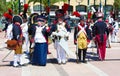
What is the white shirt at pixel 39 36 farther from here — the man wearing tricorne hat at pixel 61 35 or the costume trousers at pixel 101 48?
the costume trousers at pixel 101 48

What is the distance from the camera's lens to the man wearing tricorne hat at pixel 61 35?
15688 mm

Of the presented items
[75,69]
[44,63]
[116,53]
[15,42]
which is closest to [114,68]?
[75,69]

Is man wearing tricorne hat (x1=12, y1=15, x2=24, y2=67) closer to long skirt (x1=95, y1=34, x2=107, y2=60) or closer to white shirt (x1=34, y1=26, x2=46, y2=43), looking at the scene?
white shirt (x1=34, y1=26, x2=46, y2=43)

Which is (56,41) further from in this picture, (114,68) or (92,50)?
(92,50)

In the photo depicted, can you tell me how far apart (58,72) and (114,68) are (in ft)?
6.65

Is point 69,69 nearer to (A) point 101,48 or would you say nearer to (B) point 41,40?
(B) point 41,40

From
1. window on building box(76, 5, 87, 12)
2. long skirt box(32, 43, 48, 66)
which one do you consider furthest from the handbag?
window on building box(76, 5, 87, 12)

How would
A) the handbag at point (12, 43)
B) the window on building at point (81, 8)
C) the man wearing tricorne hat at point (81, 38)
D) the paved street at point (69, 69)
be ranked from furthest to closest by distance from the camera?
the window on building at point (81, 8)
the man wearing tricorne hat at point (81, 38)
the handbag at point (12, 43)
the paved street at point (69, 69)

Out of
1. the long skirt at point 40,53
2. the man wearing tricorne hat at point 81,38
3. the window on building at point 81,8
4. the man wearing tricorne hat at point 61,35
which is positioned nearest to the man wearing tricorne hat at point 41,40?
the long skirt at point 40,53

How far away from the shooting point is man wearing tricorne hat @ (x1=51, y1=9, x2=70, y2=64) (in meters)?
15.7

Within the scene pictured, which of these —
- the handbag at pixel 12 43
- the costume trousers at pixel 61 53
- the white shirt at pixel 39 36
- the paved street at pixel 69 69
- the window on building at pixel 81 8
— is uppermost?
the white shirt at pixel 39 36

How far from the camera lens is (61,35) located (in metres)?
15.7

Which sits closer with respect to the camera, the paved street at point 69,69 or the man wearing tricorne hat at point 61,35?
the paved street at point 69,69

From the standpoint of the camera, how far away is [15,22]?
15.2m
